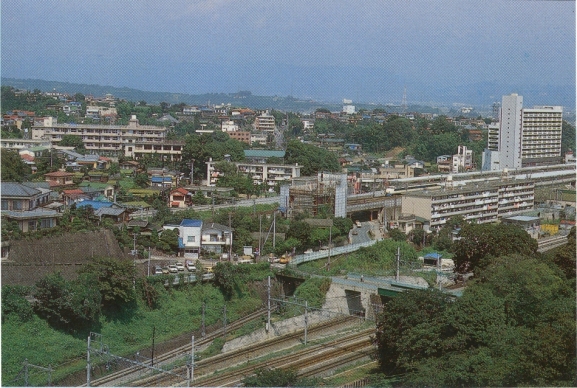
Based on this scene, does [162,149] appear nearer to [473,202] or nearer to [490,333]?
[473,202]

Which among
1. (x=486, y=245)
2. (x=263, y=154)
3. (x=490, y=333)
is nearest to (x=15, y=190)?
(x=486, y=245)

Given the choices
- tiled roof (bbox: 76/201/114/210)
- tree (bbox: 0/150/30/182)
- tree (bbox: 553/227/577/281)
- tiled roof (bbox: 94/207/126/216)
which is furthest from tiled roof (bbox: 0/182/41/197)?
tree (bbox: 553/227/577/281)

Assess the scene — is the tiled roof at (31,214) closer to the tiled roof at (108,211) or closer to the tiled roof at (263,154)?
the tiled roof at (108,211)

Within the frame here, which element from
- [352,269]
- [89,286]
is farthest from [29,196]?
[352,269]

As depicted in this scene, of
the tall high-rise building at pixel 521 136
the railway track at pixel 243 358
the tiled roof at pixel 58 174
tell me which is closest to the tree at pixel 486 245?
the railway track at pixel 243 358

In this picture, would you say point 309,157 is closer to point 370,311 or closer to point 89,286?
point 370,311
